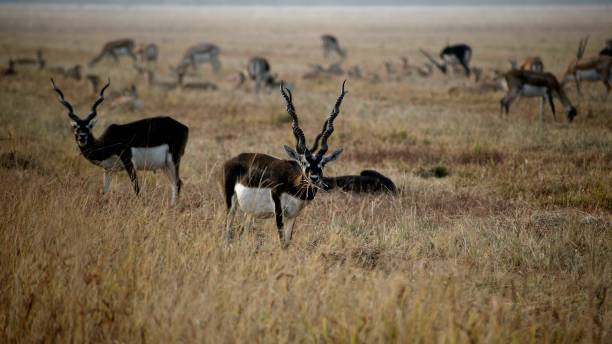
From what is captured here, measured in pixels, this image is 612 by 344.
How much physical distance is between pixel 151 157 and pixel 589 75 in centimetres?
1521

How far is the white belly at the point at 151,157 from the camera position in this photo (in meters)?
8.34

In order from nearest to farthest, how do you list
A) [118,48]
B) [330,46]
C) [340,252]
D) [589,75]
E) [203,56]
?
1. [340,252]
2. [589,75]
3. [203,56]
4. [118,48]
5. [330,46]

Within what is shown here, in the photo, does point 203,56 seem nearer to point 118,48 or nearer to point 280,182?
point 118,48

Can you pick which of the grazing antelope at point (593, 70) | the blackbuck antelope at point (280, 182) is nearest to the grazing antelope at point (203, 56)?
the grazing antelope at point (593, 70)

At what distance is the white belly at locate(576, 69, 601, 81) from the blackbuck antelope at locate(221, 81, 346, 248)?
15.3 m

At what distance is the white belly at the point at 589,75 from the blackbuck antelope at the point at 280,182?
15.3m

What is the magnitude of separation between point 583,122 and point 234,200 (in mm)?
11193

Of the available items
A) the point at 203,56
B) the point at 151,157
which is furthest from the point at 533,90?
the point at 203,56

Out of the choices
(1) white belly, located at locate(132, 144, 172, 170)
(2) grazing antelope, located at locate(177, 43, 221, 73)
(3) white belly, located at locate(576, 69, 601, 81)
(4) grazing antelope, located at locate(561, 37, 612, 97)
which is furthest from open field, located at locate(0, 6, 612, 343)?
(2) grazing antelope, located at locate(177, 43, 221, 73)

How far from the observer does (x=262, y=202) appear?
19.9 ft

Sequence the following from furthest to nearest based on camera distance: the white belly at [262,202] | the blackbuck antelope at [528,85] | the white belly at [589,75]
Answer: the white belly at [589,75]
the blackbuck antelope at [528,85]
the white belly at [262,202]

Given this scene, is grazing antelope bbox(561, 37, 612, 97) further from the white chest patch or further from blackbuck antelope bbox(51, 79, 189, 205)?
the white chest patch

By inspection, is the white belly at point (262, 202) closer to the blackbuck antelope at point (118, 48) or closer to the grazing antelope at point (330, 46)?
the blackbuck antelope at point (118, 48)

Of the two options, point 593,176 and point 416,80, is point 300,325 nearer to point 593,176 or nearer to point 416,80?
point 593,176
